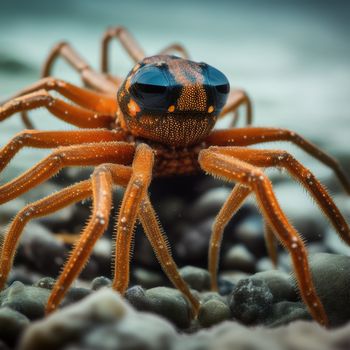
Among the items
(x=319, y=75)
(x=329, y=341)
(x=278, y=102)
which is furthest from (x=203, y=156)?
(x=319, y=75)

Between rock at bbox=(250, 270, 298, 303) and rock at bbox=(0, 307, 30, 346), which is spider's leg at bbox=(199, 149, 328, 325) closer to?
rock at bbox=(250, 270, 298, 303)

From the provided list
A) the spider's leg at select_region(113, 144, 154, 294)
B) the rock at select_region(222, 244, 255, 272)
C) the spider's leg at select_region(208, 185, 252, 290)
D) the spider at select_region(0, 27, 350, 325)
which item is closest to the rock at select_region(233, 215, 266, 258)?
the rock at select_region(222, 244, 255, 272)

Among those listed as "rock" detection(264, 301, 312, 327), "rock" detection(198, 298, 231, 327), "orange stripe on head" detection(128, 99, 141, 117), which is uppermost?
"orange stripe on head" detection(128, 99, 141, 117)

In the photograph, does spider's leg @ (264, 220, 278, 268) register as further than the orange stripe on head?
Yes

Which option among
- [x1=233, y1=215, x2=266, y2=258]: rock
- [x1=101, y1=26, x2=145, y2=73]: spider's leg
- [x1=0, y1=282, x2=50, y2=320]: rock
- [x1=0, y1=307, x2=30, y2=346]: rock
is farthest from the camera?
[x1=101, y1=26, x2=145, y2=73]: spider's leg

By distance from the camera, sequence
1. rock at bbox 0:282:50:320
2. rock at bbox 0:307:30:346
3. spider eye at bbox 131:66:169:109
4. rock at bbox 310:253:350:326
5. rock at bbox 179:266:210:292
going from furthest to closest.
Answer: rock at bbox 179:266:210:292
spider eye at bbox 131:66:169:109
rock at bbox 310:253:350:326
rock at bbox 0:282:50:320
rock at bbox 0:307:30:346

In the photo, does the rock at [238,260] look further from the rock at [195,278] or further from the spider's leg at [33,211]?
the spider's leg at [33,211]

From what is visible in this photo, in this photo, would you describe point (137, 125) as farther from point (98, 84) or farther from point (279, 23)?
point (279, 23)
